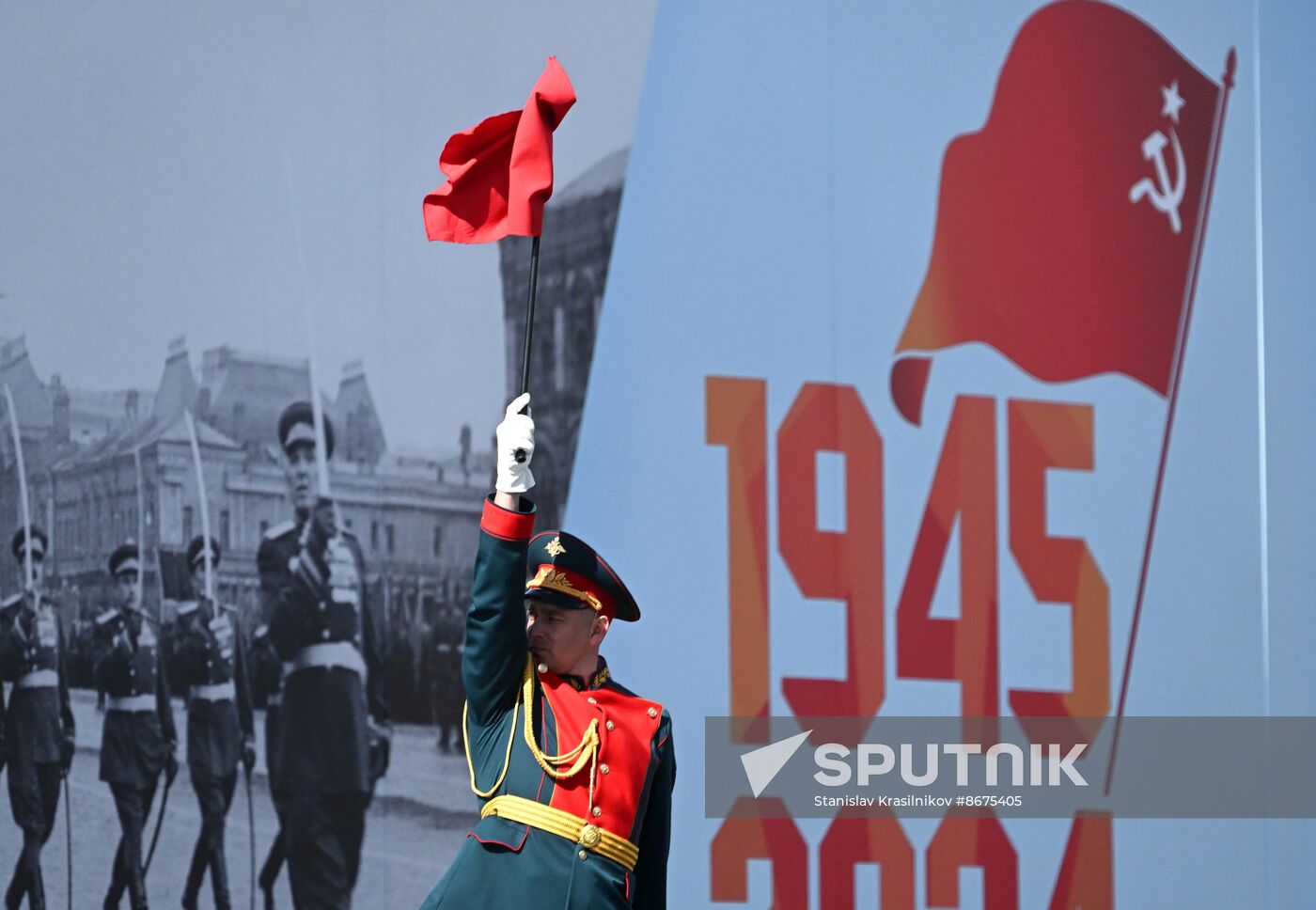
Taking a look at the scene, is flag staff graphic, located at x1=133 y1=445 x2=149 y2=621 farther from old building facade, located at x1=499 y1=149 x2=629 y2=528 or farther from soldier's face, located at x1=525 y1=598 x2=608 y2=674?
soldier's face, located at x1=525 y1=598 x2=608 y2=674

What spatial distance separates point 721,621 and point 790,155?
40.6 inches

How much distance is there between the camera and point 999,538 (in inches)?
147

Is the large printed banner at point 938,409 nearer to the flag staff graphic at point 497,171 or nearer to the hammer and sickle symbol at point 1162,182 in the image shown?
the hammer and sickle symbol at point 1162,182

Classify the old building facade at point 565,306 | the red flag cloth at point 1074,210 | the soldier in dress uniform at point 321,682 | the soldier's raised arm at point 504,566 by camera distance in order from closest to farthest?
1. the soldier's raised arm at point 504,566
2. the soldier in dress uniform at point 321,682
3. the old building facade at point 565,306
4. the red flag cloth at point 1074,210

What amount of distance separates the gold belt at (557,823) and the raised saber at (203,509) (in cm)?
108

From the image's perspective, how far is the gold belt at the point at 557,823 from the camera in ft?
6.86

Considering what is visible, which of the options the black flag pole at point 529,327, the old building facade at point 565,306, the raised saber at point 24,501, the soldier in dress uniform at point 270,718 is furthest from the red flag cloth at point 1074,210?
the raised saber at point 24,501

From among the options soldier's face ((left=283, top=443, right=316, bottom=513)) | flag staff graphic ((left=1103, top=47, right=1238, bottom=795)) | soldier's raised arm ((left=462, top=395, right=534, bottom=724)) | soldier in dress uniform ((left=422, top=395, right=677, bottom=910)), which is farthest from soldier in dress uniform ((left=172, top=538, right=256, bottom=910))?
flag staff graphic ((left=1103, top=47, right=1238, bottom=795))

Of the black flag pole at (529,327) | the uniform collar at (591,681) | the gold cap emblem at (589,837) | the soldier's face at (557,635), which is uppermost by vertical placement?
the black flag pole at (529,327)

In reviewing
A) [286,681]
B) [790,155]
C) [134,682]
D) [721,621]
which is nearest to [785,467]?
[721,621]

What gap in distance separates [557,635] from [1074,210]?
219cm

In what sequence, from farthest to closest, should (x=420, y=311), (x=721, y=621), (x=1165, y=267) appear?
(x=1165, y=267)
(x=721, y=621)
(x=420, y=311)

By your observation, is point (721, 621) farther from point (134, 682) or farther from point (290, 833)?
point (134, 682)

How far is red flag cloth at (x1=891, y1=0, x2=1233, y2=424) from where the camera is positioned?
3734 mm
